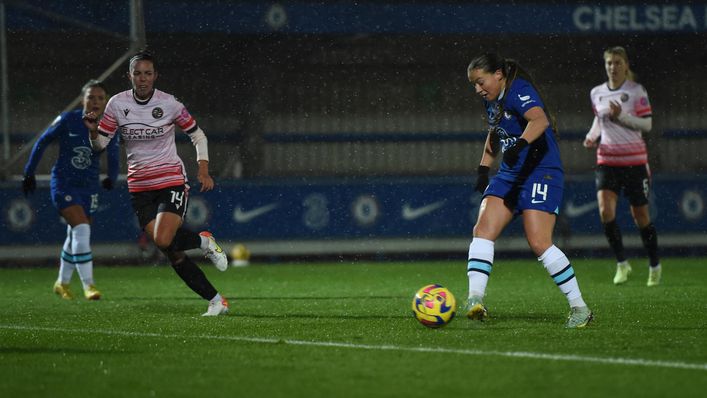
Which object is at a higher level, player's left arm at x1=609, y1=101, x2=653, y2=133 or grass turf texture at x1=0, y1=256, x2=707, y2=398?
player's left arm at x1=609, y1=101, x2=653, y2=133

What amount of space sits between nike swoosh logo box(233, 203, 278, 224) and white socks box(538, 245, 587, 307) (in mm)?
8802

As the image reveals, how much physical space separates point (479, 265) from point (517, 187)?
53cm

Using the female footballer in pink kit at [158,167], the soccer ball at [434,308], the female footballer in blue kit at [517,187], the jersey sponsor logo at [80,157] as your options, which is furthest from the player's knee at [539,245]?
the jersey sponsor logo at [80,157]

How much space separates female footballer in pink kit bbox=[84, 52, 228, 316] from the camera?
854 centimetres

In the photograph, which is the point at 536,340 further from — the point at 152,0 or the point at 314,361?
the point at 152,0

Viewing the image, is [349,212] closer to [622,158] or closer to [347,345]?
Result: [622,158]

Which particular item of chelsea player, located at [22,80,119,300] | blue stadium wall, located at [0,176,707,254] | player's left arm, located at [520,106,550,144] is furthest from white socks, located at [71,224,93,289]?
player's left arm, located at [520,106,550,144]

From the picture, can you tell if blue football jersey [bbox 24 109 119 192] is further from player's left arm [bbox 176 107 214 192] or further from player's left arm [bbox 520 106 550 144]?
player's left arm [bbox 520 106 550 144]

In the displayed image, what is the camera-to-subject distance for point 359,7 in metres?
16.5

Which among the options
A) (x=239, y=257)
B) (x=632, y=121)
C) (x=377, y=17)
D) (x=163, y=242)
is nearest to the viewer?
(x=163, y=242)

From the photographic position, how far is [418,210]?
633 inches

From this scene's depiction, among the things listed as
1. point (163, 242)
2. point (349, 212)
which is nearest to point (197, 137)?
point (163, 242)

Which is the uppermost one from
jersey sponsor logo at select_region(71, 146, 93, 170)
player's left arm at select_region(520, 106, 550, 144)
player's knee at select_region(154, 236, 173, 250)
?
player's left arm at select_region(520, 106, 550, 144)

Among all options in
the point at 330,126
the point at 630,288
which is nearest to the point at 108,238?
the point at 330,126
